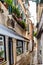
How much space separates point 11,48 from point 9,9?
1221 mm

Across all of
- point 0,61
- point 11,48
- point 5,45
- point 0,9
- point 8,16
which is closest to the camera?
point 0,61

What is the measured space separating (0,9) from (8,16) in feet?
4.00

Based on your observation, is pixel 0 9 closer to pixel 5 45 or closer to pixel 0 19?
pixel 0 19

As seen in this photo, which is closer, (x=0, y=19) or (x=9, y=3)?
(x=0, y=19)

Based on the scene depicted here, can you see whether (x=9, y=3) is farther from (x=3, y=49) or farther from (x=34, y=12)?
(x=34, y=12)

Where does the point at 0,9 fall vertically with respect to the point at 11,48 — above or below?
above

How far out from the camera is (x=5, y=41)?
613cm

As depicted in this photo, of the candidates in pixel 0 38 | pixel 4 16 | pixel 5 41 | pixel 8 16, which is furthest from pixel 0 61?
pixel 8 16

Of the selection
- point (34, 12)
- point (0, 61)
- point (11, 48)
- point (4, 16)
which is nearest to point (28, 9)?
point (34, 12)

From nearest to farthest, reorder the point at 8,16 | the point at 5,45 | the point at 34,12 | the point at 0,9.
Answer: the point at 0,9, the point at 5,45, the point at 8,16, the point at 34,12

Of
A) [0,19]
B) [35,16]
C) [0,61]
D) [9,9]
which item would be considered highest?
[35,16]

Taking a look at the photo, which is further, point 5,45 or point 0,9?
point 5,45

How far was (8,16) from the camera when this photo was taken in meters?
6.72

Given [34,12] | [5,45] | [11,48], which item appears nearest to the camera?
[5,45]
